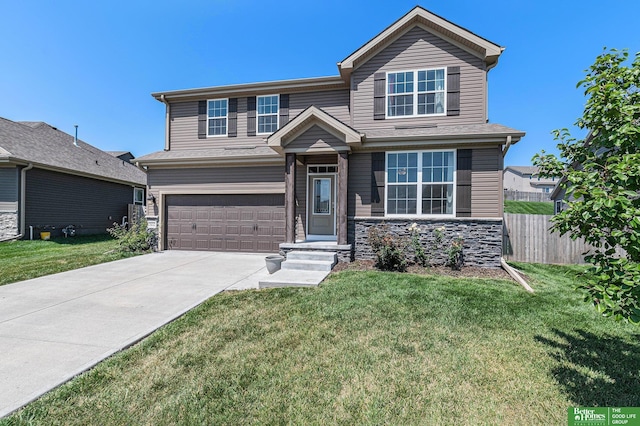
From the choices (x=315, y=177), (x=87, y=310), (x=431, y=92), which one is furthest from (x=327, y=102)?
(x=87, y=310)

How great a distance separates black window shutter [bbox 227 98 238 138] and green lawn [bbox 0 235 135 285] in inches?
233

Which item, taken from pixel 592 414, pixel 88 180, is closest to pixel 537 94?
pixel 592 414

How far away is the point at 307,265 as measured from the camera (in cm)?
788

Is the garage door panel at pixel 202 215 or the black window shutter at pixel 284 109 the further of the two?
the garage door panel at pixel 202 215

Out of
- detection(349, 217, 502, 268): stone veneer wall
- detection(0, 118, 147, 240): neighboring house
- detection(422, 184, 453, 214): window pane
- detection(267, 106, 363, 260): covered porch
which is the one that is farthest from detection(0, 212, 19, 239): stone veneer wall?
detection(422, 184, 453, 214): window pane

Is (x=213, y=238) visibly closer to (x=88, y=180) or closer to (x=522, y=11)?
(x=88, y=180)

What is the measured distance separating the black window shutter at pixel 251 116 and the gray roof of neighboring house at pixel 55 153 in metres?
10.3

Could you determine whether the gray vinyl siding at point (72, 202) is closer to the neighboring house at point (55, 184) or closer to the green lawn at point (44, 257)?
the neighboring house at point (55, 184)

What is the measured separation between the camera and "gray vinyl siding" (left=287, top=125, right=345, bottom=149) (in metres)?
8.77

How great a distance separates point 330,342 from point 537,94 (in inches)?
713

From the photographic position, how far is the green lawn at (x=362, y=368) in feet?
8.21

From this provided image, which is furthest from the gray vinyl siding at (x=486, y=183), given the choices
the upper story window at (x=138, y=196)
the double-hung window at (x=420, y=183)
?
the upper story window at (x=138, y=196)

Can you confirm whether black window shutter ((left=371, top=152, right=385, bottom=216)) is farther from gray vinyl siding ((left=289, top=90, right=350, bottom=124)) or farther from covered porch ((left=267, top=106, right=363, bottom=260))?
gray vinyl siding ((left=289, top=90, right=350, bottom=124))

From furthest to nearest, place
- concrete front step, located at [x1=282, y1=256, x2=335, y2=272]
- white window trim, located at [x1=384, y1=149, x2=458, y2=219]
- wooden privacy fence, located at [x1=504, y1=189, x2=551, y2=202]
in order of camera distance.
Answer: wooden privacy fence, located at [x1=504, y1=189, x2=551, y2=202] → white window trim, located at [x1=384, y1=149, x2=458, y2=219] → concrete front step, located at [x1=282, y1=256, x2=335, y2=272]
